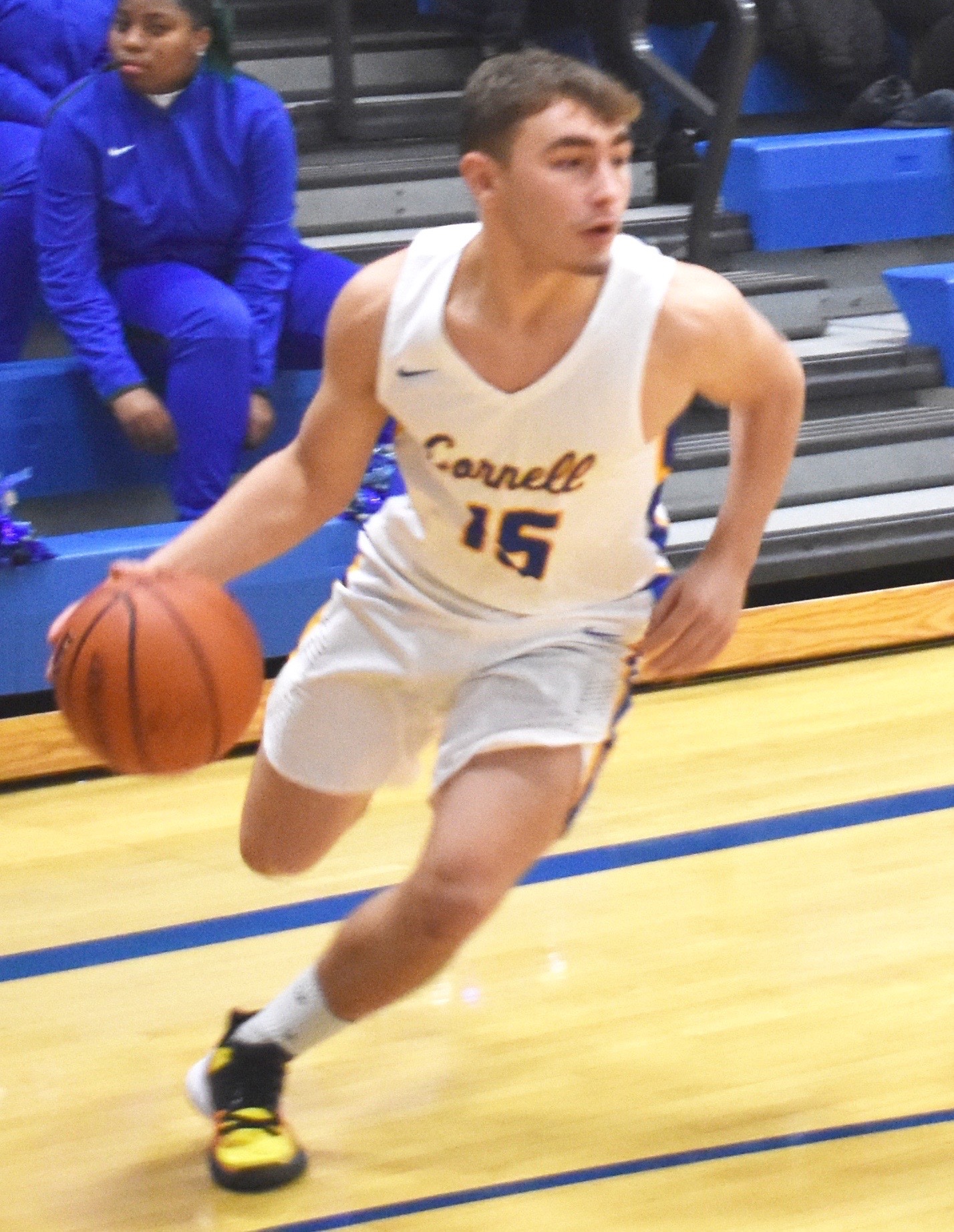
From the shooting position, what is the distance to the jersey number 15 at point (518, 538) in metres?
2.24

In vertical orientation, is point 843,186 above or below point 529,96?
below

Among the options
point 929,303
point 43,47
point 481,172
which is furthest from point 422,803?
point 929,303

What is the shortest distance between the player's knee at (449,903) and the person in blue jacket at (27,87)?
2692mm

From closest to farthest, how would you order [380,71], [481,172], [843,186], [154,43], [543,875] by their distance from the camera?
[481,172] → [543,875] → [154,43] → [843,186] → [380,71]

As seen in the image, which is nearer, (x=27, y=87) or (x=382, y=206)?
(x=27, y=87)

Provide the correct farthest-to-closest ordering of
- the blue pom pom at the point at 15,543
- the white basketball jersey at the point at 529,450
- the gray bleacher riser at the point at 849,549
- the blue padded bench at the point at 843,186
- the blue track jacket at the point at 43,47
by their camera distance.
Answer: the blue padded bench at the point at 843,186, the gray bleacher riser at the point at 849,549, the blue track jacket at the point at 43,47, the blue pom pom at the point at 15,543, the white basketball jersey at the point at 529,450

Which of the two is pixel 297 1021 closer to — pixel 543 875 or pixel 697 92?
pixel 543 875

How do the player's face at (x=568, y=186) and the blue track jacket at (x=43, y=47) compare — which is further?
the blue track jacket at (x=43, y=47)

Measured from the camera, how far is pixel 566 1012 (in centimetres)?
263

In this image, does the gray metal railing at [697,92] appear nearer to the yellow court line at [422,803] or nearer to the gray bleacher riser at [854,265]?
the gray bleacher riser at [854,265]

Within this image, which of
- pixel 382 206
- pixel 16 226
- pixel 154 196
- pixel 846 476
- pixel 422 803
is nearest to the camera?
pixel 422 803

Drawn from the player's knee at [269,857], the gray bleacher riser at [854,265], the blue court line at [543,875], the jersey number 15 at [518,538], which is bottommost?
the blue court line at [543,875]

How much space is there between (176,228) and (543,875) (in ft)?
6.23

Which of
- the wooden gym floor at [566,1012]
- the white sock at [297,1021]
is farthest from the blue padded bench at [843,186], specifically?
the white sock at [297,1021]
